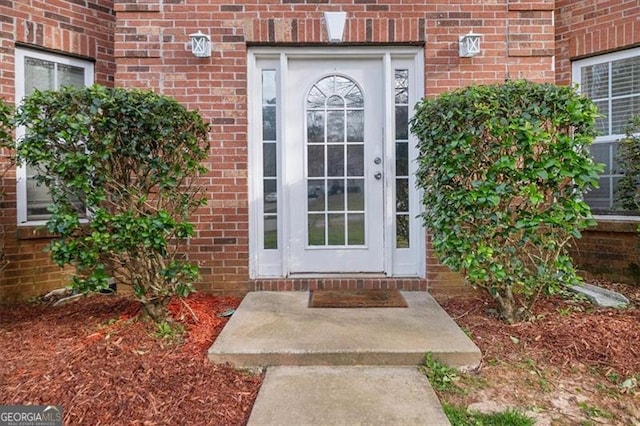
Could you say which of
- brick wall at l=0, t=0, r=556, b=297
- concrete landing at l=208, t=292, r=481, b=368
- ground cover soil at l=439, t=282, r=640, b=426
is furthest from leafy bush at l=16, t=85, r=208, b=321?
ground cover soil at l=439, t=282, r=640, b=426

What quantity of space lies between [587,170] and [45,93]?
363 cm

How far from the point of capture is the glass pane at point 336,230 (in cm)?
394

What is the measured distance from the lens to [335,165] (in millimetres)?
3930

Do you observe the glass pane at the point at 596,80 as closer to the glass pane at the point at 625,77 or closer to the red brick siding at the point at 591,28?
the glass pane at the point at 625,77

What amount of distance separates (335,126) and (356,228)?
39.6 inches

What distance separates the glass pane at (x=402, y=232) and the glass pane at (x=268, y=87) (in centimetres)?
167

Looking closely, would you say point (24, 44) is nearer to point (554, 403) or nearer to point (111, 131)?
point (111, 131)

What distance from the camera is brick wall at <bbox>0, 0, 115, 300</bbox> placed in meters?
3.69

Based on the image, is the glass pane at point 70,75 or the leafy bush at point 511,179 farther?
the glass pane at point 70,75

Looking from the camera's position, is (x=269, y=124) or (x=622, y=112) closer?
(x=269, y=124)

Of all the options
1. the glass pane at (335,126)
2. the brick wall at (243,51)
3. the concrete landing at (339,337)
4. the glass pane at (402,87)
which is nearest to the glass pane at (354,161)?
the glass pane at (335,126)

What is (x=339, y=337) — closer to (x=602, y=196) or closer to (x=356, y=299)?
(x=356, y=299)

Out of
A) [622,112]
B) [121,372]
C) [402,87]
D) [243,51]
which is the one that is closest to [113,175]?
[121,372]

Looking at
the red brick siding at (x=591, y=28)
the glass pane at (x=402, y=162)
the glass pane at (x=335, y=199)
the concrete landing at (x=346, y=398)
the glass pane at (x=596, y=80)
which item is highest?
the red brick siding at (x=591, y=28)
